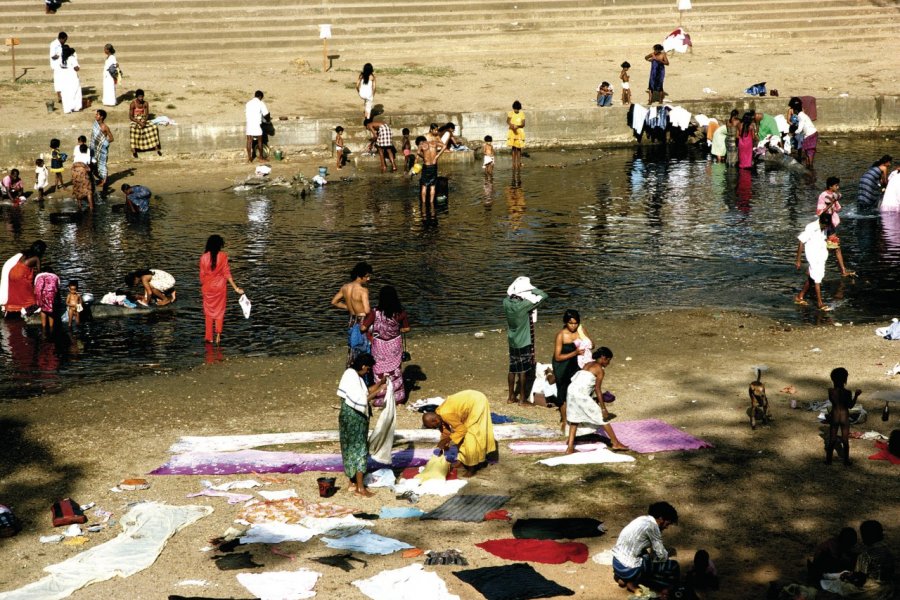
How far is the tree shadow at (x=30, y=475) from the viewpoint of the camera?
35.5 feet

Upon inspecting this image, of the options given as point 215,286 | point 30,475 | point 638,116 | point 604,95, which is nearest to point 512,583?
point 30,475

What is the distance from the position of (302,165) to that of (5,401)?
1553 centimetres

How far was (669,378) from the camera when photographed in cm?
1420

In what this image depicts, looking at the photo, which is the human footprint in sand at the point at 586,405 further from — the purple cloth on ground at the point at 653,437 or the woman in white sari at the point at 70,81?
the woman in white sari at the point at 70,81

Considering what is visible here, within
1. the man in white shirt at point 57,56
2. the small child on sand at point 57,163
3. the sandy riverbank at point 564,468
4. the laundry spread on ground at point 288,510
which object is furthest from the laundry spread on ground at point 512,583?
the man in white shirt at point 57,56

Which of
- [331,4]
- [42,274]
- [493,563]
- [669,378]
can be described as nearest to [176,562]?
[493,563]

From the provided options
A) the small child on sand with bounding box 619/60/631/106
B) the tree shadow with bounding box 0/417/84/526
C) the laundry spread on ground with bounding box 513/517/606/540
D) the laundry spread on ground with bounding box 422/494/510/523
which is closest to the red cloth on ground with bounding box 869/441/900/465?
the laundry spread on ground with bounding box 513/517/606/540

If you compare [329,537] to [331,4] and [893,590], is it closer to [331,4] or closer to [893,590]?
[893,590]

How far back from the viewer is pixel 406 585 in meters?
9.04

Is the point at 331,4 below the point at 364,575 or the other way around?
the other way around

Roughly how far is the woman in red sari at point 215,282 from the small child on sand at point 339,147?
12.8 m

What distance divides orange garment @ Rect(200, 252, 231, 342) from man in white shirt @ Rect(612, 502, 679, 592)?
8286 mm

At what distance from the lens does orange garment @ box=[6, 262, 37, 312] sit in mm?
17250

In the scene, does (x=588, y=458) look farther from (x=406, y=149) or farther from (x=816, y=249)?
(x=406, y=149)
